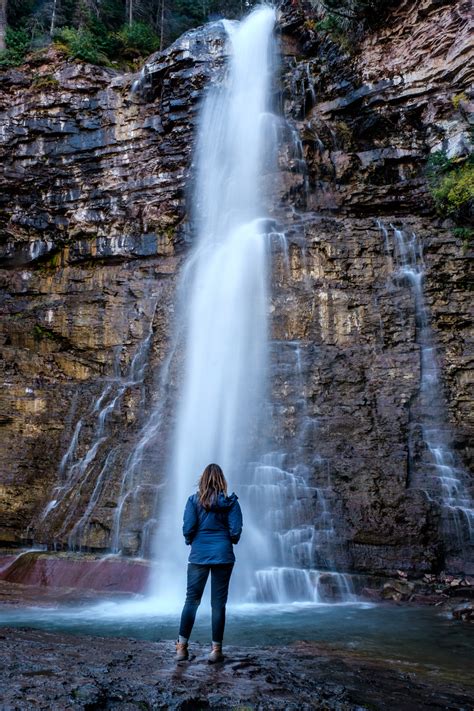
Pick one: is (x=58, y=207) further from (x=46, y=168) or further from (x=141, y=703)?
(x=141, y=703)

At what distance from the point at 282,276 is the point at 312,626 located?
33.1 ft

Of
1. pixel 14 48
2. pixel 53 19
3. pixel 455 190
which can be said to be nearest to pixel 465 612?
pixel 455 190

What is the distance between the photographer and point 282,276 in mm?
15930

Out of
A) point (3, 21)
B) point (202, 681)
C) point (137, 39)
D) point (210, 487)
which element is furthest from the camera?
point (137, 39)

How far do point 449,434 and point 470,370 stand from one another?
1928mm

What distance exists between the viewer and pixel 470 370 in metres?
13.6

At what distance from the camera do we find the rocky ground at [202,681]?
390 centimetres

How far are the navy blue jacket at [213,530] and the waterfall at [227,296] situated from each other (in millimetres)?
5409

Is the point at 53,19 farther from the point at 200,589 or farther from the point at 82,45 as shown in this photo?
the point at 200,589

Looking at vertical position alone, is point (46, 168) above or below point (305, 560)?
above

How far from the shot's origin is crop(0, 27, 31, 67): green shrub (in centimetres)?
2069

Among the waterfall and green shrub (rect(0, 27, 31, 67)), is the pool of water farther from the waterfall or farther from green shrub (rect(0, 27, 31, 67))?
green shrub (rect(0, 27, 31, 67))

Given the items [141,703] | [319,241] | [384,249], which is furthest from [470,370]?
[141,703]

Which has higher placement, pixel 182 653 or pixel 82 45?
pixel 82 45
